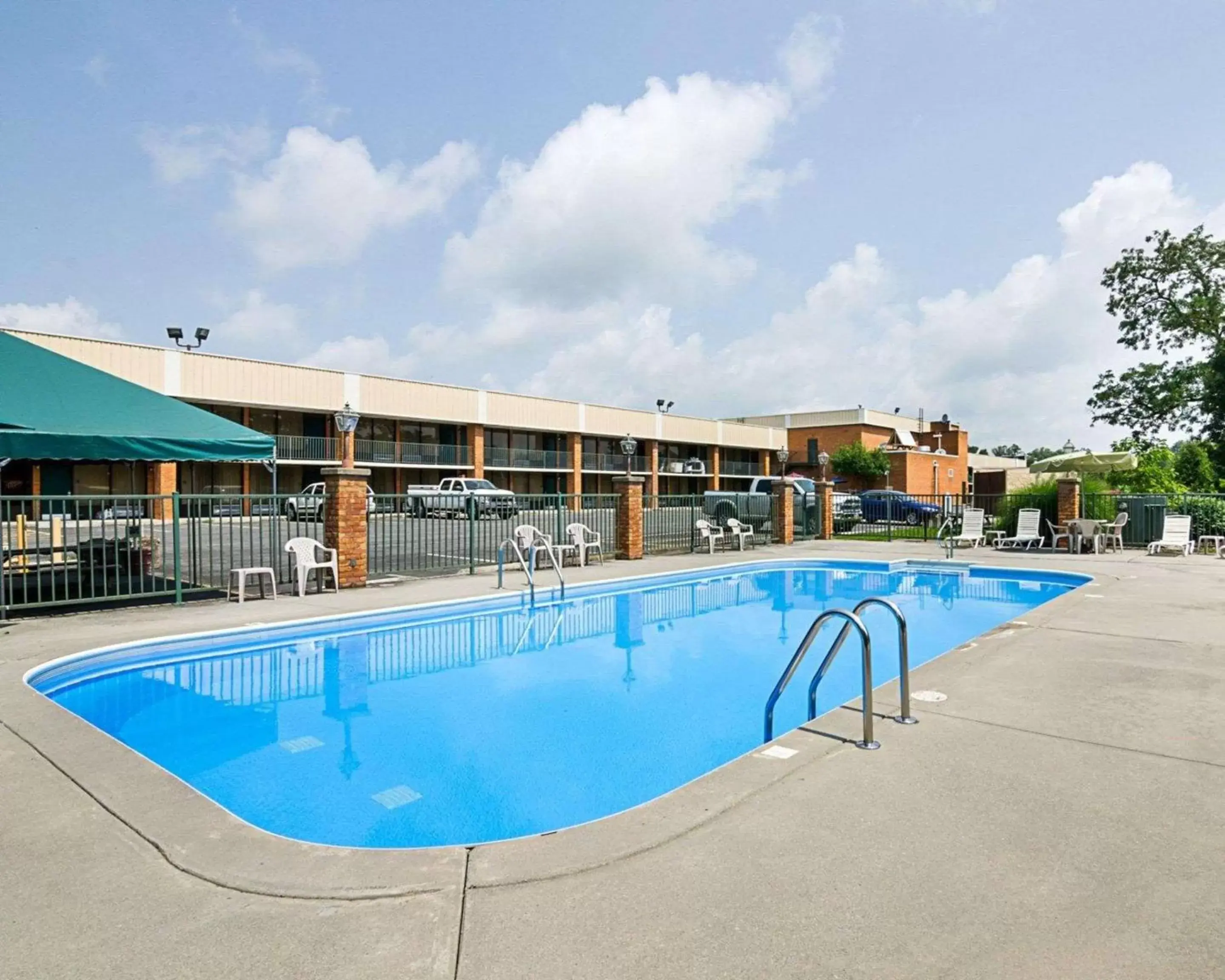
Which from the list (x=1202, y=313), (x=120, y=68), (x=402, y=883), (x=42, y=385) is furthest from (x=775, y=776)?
(x=1202, y=313)

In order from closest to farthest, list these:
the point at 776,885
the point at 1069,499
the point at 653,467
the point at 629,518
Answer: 1. the point at 776,885
2. the point at 629,518
3. the point at 1069,499
4. the point at 653,467

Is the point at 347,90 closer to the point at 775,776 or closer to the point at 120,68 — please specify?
the point at 120,68

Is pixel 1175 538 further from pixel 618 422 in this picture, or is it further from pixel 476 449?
pixel 618 422

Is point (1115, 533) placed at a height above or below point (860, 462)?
below

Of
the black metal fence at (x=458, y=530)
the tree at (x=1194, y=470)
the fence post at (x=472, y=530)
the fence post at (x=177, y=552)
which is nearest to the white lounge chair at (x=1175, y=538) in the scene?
the tree at (x=1194, y=470)

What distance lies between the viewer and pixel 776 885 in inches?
110

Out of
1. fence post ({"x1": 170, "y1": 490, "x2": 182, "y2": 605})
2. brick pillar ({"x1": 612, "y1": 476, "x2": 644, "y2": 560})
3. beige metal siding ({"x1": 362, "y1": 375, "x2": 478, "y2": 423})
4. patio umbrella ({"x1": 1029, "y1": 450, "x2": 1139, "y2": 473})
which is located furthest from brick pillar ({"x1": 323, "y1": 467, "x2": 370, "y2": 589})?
beige metal siding ({"x1": 362, "y1": 375, "x2": 478, "y2": 423})

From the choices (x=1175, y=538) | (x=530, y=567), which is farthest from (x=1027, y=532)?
(x=530, y=567)

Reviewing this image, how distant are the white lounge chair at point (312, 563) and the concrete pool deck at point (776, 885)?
6.52m

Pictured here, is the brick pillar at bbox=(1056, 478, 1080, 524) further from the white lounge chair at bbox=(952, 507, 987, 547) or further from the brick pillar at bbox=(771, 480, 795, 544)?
the brick pillar at bbox=(771, 480, 795, 544)

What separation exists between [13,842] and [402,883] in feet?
5.85

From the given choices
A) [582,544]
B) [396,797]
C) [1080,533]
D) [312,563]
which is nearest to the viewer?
[396,797]

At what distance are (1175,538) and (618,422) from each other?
36760 mm

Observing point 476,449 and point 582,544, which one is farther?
point 476,449
